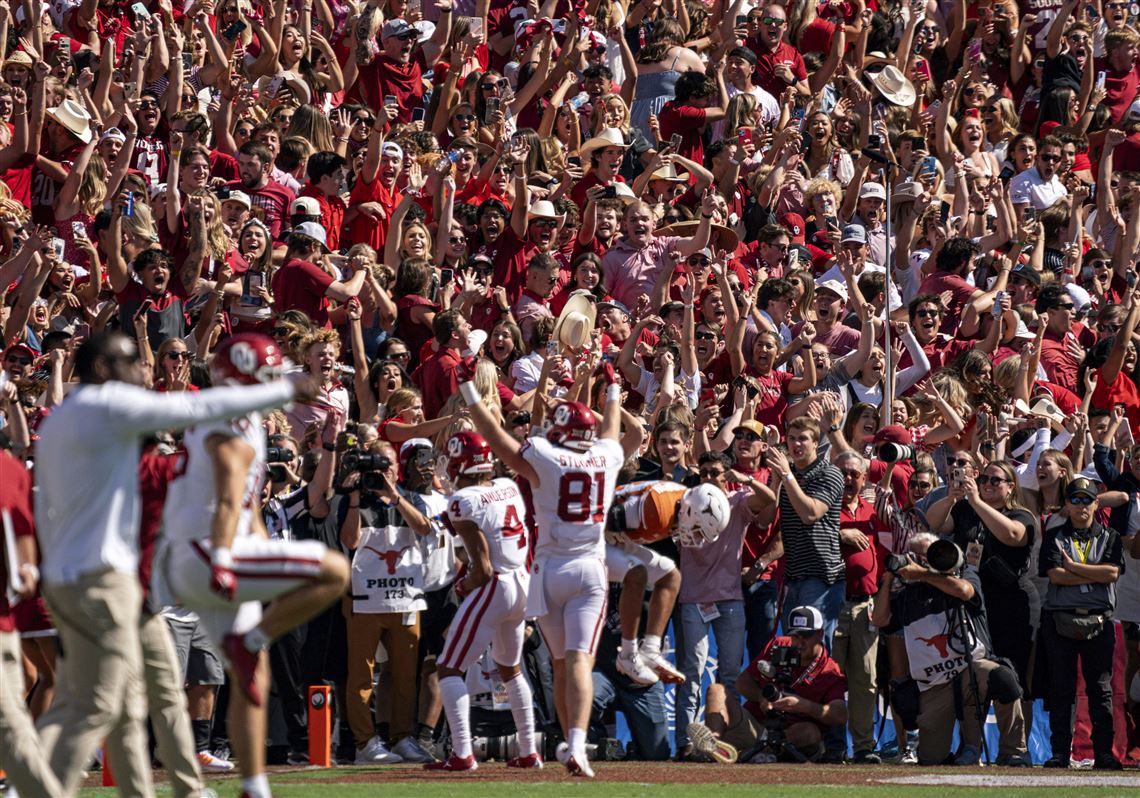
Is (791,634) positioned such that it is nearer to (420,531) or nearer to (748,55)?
(420,531)

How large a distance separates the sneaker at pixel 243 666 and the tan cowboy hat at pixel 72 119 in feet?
25.3

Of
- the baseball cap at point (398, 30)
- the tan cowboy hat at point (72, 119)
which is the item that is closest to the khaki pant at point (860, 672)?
the tan cowboy hat at point (72, 119)

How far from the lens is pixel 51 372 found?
13.2 meters

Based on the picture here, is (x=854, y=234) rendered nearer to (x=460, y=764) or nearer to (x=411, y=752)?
(x=411, y=752)

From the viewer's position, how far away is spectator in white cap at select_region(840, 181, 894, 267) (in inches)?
690

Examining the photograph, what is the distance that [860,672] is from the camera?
43.2ft

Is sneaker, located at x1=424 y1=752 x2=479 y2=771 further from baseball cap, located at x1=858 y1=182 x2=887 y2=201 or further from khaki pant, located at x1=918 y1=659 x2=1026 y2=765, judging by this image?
baseball cap, located at x1=858 y1=182 x2=887 y2=201

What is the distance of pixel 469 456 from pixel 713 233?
5074mm

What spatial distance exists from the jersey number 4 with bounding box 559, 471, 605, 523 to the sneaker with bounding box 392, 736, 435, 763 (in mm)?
2022

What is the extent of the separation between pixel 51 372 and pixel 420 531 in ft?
8.43

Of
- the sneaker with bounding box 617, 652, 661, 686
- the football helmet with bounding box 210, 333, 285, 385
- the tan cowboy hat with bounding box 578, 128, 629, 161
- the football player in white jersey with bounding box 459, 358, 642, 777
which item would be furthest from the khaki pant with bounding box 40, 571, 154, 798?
the tan cowboy hat with bounding box 578, 128, 629, 161

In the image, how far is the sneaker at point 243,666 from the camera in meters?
8.21

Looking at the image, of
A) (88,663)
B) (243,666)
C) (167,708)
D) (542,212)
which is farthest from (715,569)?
(88,663)

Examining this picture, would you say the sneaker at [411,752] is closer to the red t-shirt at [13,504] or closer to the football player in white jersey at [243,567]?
the football player in white jersey at [243,567]
